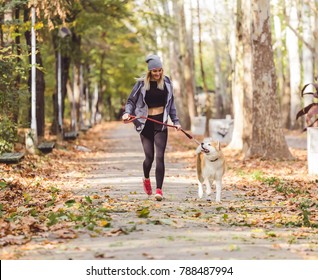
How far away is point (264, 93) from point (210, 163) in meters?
10.2

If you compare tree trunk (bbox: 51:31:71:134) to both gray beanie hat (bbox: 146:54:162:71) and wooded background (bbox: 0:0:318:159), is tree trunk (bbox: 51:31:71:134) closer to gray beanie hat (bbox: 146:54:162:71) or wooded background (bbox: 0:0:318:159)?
wooded background (bbox: 0:0:318:159)

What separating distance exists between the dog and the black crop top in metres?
0.95

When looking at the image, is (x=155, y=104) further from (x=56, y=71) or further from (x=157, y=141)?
(x=56, y=71)

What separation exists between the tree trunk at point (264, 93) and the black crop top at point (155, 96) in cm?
995

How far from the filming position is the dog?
Result: 11953mm

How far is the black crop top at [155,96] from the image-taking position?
1251cm

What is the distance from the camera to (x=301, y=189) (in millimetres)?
14953

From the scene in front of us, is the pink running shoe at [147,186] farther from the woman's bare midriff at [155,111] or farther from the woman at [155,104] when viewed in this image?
the woman's bare midriff at [155,111]

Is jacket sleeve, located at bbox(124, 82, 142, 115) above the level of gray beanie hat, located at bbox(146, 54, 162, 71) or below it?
below

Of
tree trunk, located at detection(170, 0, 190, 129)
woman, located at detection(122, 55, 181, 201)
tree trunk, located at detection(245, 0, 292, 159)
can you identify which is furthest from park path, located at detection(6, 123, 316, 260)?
tree trunk, located at detection(170, 0, 190, 129)

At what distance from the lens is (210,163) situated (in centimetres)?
1230

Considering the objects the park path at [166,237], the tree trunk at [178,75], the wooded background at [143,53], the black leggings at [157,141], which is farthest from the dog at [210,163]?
the tree trunk at [178,75]
